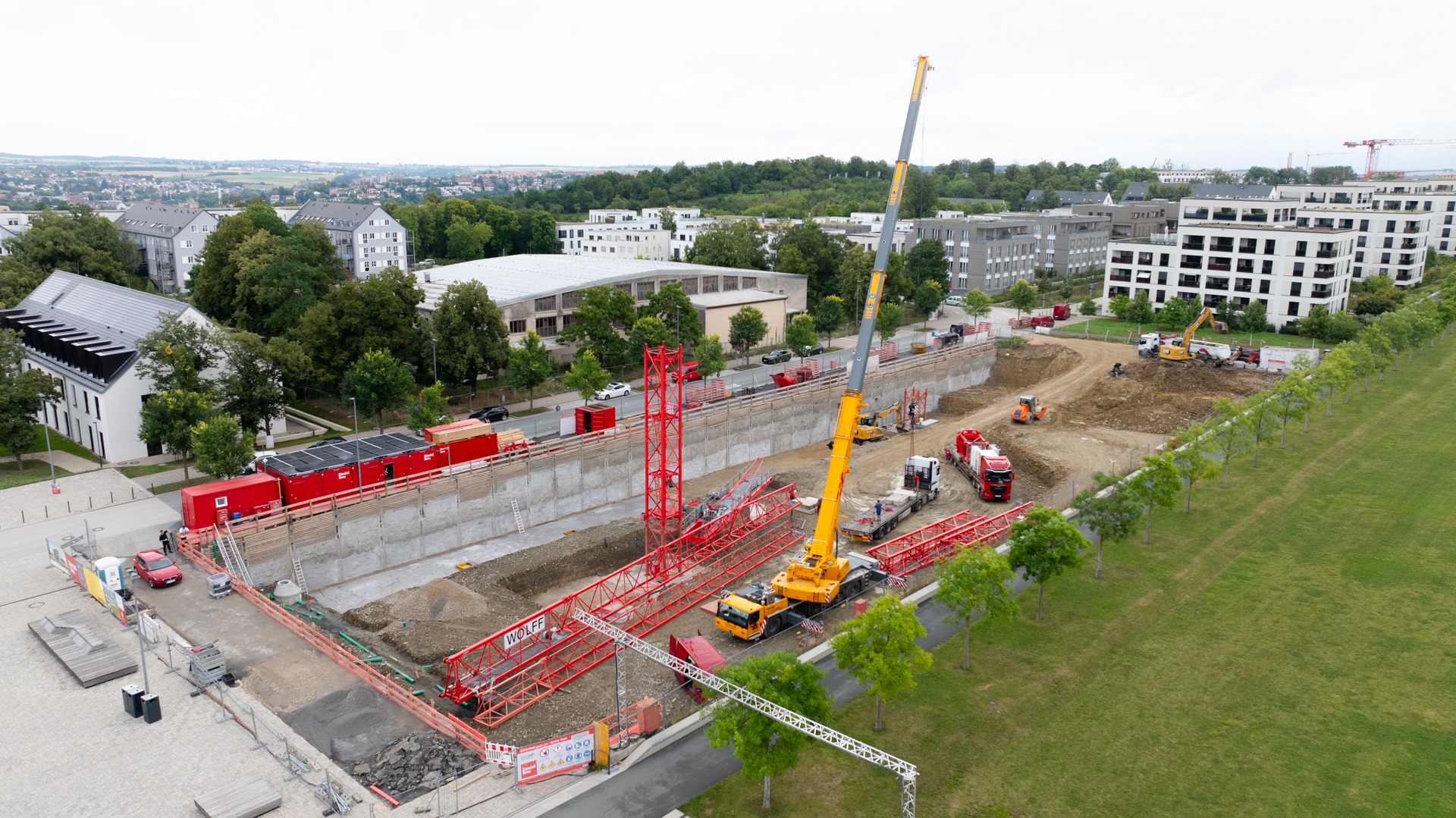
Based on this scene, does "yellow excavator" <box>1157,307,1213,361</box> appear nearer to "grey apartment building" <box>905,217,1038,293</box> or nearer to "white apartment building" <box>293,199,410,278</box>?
"grey apartment building" <box>905,217,1038,293</box>

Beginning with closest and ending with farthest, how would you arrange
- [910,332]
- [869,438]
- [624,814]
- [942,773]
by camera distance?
[624,814] < [942,773] < [869,438] < [910,332]

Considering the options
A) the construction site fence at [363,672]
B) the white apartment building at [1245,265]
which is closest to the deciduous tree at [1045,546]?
the construction site fence at [363,672]

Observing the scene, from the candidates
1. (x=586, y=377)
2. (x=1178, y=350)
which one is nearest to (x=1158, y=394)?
(x=1178, y=350)

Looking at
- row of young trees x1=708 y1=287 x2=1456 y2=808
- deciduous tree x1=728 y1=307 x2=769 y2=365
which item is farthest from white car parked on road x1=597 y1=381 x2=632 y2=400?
row of young trees x1=708 y1=287 x2=1456 y2=808

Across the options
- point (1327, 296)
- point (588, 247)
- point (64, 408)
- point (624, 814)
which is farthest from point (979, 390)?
point (588, 247)

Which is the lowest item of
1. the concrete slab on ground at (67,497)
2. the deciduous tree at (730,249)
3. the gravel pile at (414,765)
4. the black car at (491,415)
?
the gravel pile at (414,765)

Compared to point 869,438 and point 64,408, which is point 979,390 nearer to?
point 869,438

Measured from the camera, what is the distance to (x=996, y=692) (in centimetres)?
3031

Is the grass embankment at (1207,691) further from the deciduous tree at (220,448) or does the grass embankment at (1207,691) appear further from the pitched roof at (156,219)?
the pitched roof at (156,219)

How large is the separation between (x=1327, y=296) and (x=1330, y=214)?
62.3ft

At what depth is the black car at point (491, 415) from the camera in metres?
61.2

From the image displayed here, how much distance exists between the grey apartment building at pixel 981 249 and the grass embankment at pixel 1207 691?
7252cm

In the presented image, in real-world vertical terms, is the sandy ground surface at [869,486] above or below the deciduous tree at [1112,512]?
below

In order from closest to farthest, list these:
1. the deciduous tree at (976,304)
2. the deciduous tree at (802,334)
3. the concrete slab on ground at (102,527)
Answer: the concrete slab on ground at (102,527) < the deciduous tree at (802,334) < the deciduous tree at (976,304)
